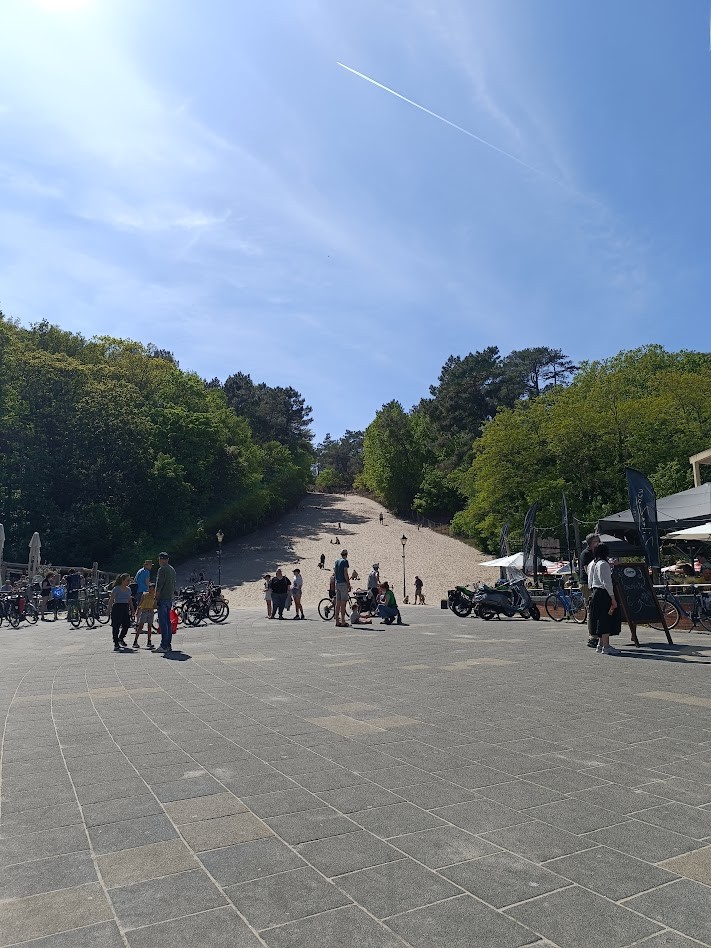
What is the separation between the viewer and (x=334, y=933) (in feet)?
8.41

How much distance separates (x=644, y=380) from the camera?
159ft

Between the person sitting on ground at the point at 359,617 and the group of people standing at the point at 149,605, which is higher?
the group of people standing at the point at 149,605

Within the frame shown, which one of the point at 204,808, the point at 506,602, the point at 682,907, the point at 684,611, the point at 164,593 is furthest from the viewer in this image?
the point at 506,602

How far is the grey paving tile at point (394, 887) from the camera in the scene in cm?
277

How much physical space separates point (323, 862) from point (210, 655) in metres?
8.73

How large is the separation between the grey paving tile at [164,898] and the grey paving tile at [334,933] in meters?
0.38

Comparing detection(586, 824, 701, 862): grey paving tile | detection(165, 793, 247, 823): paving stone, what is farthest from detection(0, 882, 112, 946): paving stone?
detection(586, 824, 701, 862): grey paving tile

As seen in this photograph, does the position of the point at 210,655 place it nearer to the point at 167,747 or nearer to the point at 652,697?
the point at 167,747

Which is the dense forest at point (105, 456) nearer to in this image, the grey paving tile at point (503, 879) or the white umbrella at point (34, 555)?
the white umbrella at point (34, 555)

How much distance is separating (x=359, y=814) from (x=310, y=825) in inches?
12.0

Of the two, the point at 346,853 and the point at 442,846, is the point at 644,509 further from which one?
the point at 346,853

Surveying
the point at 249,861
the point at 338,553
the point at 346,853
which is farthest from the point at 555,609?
the point at 338,553

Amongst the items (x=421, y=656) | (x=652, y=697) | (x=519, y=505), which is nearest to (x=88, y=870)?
(x=652, y=697)

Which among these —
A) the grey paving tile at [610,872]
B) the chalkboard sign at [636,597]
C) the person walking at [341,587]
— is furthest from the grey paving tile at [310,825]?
the person walking at [341,587]
